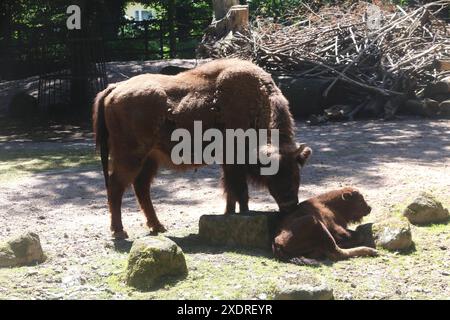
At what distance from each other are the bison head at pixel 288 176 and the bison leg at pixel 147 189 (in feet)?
4.81

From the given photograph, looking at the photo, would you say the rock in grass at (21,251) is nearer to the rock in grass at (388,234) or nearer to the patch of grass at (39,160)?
the rock in grass at (388,234)

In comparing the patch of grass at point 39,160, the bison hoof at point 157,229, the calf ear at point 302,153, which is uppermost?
the calf ear at point 302,153

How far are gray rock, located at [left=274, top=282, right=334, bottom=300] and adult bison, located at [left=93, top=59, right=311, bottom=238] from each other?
2.02m

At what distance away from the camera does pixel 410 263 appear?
231 inches

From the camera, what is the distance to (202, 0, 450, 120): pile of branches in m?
15.3

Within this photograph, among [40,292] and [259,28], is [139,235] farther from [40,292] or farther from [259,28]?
[259,28]

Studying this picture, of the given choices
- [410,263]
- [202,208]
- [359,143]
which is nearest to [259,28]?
[359,143]

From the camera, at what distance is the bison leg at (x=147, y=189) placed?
7359 millimetres

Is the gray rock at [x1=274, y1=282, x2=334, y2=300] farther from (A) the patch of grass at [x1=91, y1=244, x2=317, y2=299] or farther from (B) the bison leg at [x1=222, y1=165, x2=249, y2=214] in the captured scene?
(B) the bison leg at [x1=222, y1=165, x2=249, y2=214]

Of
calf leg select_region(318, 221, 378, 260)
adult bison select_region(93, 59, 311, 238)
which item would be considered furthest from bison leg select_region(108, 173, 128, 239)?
calf leg select_region(318, 221, 378, 260)

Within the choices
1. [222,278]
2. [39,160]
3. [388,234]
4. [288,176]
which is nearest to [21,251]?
[222,278]

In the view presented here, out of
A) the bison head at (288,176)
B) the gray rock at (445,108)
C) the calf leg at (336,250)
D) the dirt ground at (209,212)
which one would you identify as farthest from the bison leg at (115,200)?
the gray rock at (445,108)

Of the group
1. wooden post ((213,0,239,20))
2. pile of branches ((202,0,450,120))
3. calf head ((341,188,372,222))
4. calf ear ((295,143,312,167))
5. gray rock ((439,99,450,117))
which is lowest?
calf head ((341,188,372,222))

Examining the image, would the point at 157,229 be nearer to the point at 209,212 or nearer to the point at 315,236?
the point at 209,212
